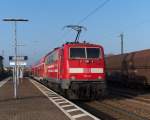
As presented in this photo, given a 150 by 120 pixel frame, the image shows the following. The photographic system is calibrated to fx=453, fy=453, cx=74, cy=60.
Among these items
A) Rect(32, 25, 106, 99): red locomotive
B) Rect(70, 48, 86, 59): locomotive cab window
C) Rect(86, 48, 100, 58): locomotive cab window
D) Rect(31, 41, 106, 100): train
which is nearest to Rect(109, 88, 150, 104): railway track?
Rect(31, 41, 106, 100): train

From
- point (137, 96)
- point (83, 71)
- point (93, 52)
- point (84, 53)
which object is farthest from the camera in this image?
point (137, 96)

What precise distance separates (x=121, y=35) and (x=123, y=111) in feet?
202

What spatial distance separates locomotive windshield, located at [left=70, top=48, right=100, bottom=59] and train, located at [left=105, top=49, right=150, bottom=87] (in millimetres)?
Result: 7791

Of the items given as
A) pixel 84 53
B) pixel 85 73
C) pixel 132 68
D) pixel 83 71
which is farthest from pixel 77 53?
pixel 132 68

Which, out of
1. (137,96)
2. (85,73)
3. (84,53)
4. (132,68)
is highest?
(84,53)

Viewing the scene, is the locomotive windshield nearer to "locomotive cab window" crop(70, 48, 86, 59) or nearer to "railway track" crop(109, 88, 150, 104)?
"locomotive cab window" crop(70, 48, 86, 59)

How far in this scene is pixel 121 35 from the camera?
80.9 meters

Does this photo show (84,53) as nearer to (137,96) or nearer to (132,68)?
(137,96)

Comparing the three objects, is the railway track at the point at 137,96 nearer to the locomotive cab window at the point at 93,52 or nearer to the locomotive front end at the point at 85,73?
the locomotive front end at the point at 85,73

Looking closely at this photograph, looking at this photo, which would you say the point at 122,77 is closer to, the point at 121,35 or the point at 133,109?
the point at 133,109

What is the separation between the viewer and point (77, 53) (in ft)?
83.7

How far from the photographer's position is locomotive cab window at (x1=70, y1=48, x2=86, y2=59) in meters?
25.4

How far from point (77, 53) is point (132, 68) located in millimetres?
12202

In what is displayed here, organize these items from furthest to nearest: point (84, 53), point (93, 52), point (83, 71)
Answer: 1. point (93, 52)
2. point (84, 53)
3. point (83, 71)
